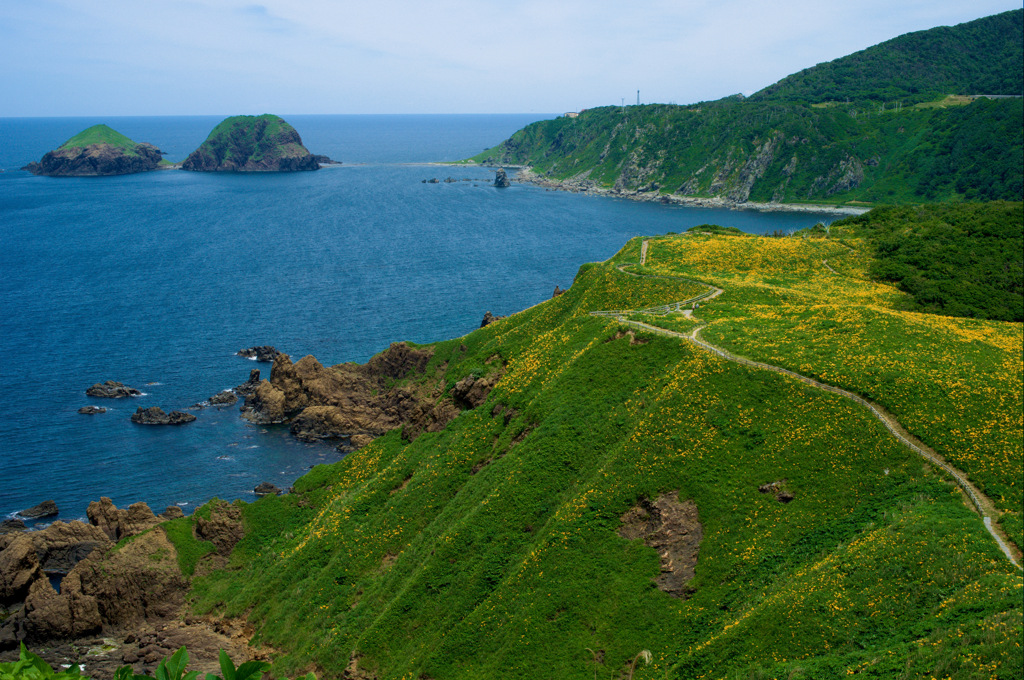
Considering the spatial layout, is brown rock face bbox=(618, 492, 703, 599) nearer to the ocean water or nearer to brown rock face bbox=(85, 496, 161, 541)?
brown rock face bbox=(85, 496, 161, 541)

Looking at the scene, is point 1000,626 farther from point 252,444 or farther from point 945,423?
point 252,444

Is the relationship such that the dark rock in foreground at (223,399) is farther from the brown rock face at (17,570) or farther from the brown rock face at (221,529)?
the brown rock face at (17,570)

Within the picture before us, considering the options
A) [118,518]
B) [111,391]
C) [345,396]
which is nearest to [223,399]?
[111,391]

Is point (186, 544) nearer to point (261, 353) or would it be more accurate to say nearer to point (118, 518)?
point (118, 518)

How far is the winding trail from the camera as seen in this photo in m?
36.5

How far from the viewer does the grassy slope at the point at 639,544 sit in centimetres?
3250

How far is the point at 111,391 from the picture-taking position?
332 ft

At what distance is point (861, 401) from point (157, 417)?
87.3 meters

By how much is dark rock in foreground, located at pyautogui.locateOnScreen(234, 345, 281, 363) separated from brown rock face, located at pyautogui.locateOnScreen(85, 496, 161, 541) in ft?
163

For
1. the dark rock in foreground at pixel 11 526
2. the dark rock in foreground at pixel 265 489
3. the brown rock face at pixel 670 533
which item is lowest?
the dark rock in foreground at pixel 11 526

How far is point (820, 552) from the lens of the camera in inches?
1501

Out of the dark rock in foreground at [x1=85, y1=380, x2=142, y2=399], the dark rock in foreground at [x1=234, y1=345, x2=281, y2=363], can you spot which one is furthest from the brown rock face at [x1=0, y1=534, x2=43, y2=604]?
the dark rock in foreground at [x1=234, y1=345, x2=281, y2=363]

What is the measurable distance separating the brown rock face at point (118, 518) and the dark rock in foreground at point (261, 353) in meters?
49.7

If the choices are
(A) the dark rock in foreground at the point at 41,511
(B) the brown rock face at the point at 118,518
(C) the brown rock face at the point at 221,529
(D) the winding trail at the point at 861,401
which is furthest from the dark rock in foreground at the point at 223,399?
(D) the winding trail at the point at 861,401
